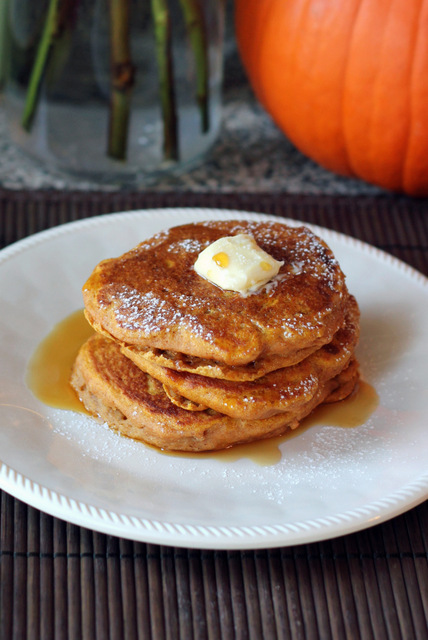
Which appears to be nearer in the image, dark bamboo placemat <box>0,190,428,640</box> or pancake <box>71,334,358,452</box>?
dark bamboo placemat <box>0,190,428,640</box>

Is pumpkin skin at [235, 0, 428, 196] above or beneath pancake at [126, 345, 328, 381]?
above

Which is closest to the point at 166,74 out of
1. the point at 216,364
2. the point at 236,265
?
the point at 236,265

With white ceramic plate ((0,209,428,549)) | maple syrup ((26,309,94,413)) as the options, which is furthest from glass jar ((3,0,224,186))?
maple syrup ((26,309,94,413))

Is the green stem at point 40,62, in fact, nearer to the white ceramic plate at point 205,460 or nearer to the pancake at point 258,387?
the white ceramic plate at point 205,460

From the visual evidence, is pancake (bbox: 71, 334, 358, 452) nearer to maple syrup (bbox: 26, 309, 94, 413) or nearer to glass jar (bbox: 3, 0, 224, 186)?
maple syrup (bbox: 26, 309, 94, 413)

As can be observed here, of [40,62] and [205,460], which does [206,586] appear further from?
[40,62]

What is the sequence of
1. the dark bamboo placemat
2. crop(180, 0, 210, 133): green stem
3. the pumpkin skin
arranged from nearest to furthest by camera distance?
the dark bamboo placemat
the pumpkin skin
crop(180, 0, 210, 133): green stem

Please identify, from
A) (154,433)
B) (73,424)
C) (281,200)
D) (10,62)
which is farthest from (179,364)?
(10,62)

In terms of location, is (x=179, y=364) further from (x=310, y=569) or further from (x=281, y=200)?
(x=281, y=200)
